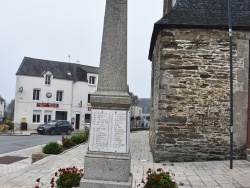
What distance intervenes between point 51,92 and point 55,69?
126 inches

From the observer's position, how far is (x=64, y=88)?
37719 mm

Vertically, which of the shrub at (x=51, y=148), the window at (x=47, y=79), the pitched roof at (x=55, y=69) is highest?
the pitched roof at (x=55, y=69)

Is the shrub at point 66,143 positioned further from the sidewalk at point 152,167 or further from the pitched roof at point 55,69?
the pitched roof at point 55,69

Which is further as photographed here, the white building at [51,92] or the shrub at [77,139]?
the white building at [51,92]

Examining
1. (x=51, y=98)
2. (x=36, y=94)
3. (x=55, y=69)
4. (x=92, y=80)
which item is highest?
(x=55, y=69)

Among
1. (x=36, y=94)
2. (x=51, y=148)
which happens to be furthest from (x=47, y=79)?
(x=51, y=148)

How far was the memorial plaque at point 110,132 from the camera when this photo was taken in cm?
535

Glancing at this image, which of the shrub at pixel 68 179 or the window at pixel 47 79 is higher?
the window at pixel 47 79

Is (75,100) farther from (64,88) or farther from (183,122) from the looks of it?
(183,122)

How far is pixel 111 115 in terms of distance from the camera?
539 centimetres

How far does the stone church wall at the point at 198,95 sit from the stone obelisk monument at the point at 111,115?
501 centimetres

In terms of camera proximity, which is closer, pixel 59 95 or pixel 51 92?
pixel 51 92

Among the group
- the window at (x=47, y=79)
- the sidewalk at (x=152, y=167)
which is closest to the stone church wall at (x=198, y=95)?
the sidewalk at (x=152, y=167)

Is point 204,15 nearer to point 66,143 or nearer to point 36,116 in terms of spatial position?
point 66,143
